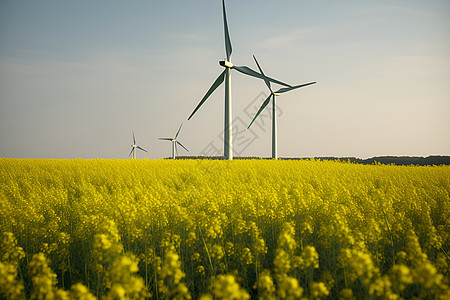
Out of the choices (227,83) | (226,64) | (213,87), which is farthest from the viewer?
(213,87)

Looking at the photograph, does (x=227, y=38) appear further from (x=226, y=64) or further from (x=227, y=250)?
(x=227, y=250)

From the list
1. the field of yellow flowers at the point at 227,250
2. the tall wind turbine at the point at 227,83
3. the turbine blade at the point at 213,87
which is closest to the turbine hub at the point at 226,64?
the tall wind turbine at the point at 227,83

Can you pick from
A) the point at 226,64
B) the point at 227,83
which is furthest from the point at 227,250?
the point at 226,64

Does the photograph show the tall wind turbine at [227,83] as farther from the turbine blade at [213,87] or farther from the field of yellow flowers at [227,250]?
the field of yellow flowers at [227,250]

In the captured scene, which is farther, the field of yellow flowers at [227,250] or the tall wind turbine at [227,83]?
the tall wind turbine at [227,83]

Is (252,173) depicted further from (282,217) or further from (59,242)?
(59,242)

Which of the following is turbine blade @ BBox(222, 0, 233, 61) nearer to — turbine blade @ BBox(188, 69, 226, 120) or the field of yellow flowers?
turbine blade @ BBox(188, 69, 226, 120)

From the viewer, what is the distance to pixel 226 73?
22969mm

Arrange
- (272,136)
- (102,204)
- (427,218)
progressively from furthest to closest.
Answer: (272,136), (102,204), (427,218)

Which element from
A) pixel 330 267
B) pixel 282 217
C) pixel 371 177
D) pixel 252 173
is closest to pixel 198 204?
pixel 282 217

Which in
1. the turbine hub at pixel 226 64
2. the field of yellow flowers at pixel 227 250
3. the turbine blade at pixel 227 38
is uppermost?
the turbine blade at pixel 227 38

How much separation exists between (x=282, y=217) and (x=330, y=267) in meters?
1.32

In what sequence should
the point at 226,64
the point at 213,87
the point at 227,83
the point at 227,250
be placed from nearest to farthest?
the point at 227,250 < the point at 227,83 < the point at 226,64 < the point at 213,87

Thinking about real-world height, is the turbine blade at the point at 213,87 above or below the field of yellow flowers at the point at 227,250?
above
